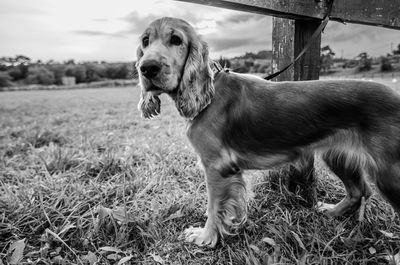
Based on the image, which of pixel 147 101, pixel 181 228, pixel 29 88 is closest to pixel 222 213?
pixel 181 228

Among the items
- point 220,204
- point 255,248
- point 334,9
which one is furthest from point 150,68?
point 334,9

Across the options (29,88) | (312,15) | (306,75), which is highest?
(312,15)

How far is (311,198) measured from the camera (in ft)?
8.82

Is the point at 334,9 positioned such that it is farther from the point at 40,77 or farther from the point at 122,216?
the point at 40,77

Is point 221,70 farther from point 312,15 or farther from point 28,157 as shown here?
point 28,157

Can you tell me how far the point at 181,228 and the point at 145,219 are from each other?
31 centimetres

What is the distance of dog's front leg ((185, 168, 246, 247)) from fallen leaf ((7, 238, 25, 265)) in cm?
116

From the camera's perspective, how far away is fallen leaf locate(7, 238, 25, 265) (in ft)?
6.43

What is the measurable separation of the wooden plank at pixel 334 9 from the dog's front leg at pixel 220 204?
1.26 metres

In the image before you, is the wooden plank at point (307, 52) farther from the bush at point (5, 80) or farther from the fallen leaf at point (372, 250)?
the bush at point (5, 80)

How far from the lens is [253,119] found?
223 centimetres

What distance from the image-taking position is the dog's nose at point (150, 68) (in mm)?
1937

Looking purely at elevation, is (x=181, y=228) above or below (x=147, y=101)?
below

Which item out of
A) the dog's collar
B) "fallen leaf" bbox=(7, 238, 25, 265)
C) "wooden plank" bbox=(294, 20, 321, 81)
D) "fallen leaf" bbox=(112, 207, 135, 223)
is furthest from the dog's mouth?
"fallen leaf" bbox=(7, 238, 25, 265)
